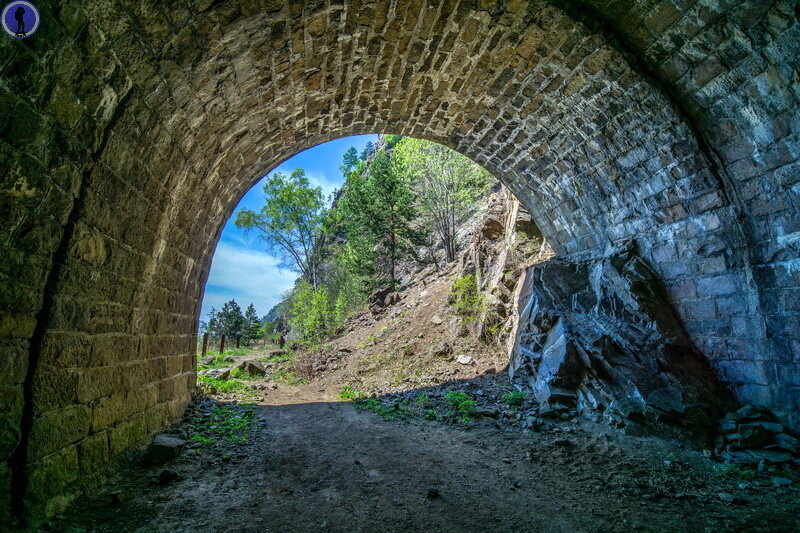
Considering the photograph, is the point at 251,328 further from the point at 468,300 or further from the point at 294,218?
the point at 468,300

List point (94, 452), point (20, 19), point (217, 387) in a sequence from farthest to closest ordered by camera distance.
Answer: point (217, 387), point (94, 452), point (20, 19)

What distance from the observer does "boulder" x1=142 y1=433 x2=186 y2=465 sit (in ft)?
11.5

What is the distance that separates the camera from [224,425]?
16.4 feet

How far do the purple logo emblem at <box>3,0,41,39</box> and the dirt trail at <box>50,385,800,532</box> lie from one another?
283cm

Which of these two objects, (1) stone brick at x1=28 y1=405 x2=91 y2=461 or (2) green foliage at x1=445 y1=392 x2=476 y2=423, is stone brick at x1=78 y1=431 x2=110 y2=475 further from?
(2) green foliage at x1=445 y1=392 x2=476 y2=423

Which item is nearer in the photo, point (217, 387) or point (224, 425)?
point (224, 425)

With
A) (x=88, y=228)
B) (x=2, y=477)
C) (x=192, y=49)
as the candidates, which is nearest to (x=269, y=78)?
(x=192, y=49)

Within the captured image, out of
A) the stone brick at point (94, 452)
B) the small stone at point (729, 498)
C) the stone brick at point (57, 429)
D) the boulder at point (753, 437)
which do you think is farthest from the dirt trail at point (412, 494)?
the boulder at point (753, 437)

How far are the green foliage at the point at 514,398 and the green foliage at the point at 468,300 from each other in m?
3.69

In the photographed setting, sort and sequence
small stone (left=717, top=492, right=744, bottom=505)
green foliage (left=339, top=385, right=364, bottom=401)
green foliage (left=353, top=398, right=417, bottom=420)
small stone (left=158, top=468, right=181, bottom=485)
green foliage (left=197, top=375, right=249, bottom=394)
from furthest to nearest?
1. green foliage (left=339, top=385, right=364, bottom=401)
2. green foliage (left=197, top=375, right=249, bottom=394)
3. green foliage (left=353, top=398, right=417, bottom=420)
4. small stone (left=158, top=468, right=181, bottom=485)
5. small stone (left=717, top=492, right=744, bottom=505)

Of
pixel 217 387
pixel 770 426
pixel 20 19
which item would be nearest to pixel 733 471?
pixel 770 426

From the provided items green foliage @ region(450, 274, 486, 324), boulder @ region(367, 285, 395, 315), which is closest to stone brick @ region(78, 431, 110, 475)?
green foliage @ region(450, 274, 486, 324)

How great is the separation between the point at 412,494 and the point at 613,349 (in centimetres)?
370

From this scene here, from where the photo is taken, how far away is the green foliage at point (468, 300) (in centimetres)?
959
